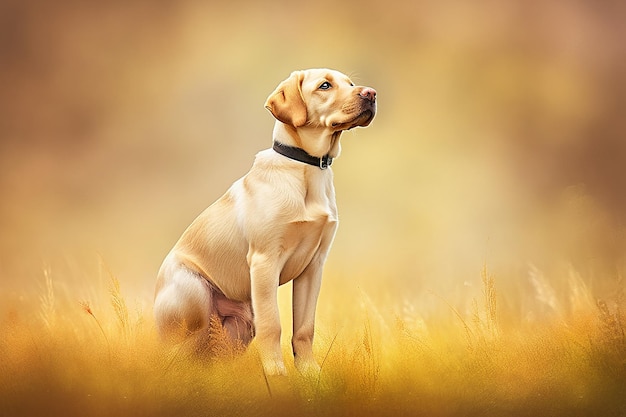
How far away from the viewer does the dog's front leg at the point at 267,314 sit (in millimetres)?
3555

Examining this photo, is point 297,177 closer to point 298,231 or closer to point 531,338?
point 298,231

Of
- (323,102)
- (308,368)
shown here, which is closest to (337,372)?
(308,368)

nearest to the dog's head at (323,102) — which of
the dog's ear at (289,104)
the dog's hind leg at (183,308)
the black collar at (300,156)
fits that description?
the dog's ear at (289,104)

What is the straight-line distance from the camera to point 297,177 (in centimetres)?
366

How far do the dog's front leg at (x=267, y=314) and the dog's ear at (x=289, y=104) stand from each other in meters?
0.61

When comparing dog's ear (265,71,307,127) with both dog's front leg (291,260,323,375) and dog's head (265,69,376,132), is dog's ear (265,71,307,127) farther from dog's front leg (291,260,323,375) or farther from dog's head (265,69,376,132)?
dog's front leg (291,260,323,375)

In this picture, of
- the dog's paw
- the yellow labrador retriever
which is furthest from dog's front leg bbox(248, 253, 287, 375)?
the dog's paw

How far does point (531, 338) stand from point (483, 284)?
14.0 inches

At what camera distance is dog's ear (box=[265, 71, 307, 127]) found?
3641 mm

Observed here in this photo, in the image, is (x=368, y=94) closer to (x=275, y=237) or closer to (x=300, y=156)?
(x=300, y=156)

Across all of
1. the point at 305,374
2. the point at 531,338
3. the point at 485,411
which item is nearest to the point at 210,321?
the point at 305,374

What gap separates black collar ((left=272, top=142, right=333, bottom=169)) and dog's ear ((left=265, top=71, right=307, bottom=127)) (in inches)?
4.5

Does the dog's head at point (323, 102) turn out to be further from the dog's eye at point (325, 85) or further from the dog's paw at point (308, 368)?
the dog's paw at point (308, 368)

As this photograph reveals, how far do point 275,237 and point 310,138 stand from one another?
0.47 meters
